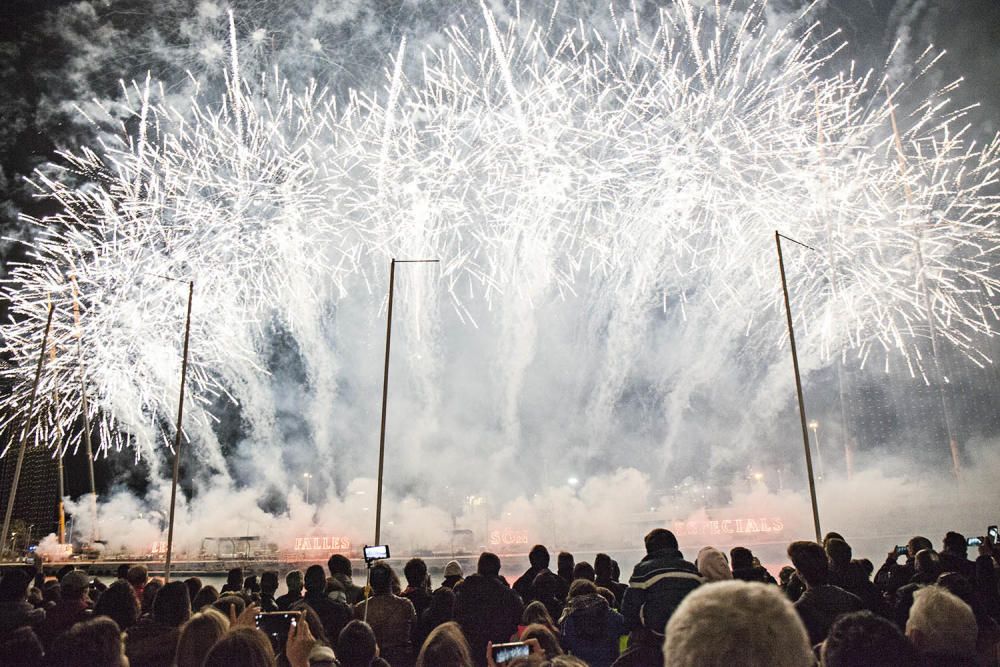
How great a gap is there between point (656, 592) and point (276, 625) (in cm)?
358

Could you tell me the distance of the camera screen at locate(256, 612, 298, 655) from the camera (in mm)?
6953

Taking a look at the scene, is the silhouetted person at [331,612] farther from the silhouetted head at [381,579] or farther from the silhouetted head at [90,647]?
the silhouetted head at [90,647]

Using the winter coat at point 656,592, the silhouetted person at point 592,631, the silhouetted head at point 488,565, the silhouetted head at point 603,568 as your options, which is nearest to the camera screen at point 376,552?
the silhouetted head at point 488,565

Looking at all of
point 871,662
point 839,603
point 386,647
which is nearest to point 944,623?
point 871,662

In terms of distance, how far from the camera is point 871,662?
321 centimetres

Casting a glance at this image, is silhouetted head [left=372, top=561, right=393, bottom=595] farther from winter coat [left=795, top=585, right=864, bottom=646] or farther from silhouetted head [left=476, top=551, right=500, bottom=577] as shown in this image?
winter coat [left=795, top=585, right=864, bottom=646]

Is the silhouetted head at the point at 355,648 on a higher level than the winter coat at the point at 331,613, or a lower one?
higher

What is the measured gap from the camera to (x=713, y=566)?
287 inches

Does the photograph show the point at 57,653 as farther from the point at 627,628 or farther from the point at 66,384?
the point at 66,384

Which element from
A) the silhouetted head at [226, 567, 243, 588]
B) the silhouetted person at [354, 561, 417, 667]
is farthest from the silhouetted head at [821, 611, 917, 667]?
the silhouetted head at [226, 567, 243, 588]

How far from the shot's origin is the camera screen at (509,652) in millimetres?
3771

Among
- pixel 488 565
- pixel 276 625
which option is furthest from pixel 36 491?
pixel 276 625

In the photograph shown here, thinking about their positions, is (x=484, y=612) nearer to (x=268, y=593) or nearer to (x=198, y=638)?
(x=198, y=638)

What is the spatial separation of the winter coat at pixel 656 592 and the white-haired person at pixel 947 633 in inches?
108
